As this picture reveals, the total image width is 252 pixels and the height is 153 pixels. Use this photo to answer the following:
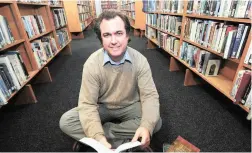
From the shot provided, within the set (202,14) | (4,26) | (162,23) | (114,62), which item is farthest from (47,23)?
(202,14)

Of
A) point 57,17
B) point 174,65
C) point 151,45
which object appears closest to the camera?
point 174,65

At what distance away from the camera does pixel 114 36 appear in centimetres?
86

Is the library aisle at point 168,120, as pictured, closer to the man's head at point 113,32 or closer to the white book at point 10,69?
the white book at point 10,69

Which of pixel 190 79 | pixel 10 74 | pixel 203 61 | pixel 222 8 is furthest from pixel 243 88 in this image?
pixel 10 74

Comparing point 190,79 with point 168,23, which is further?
point 168,23

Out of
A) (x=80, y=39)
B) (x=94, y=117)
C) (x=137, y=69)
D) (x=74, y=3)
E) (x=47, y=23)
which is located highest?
(x=74, y=3)

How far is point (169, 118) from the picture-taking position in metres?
1.37

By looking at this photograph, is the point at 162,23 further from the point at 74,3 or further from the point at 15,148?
the point at 74,3

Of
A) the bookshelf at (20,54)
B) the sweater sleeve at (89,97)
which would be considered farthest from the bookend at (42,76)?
the sweater sleeve at (89,97)

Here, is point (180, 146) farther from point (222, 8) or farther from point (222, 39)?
point (222, 8)

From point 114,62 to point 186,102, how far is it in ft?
3.37

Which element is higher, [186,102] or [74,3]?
[74,3]

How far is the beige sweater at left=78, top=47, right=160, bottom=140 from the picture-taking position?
88 centimetres

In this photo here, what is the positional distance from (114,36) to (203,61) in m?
1.16
